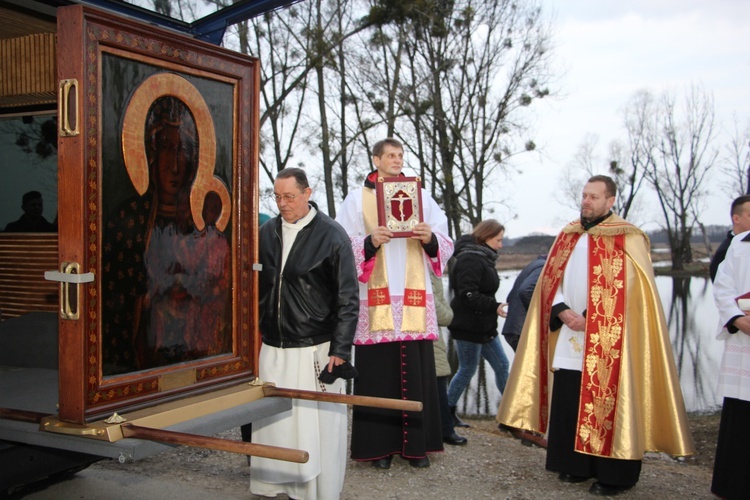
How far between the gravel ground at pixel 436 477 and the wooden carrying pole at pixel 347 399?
57.3 inches

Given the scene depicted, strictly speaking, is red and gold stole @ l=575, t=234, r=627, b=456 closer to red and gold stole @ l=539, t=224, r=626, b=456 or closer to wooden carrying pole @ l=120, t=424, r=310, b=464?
red and gold stole @ l=539, t=224, r=626, b=456

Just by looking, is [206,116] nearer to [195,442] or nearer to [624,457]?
[195,442]

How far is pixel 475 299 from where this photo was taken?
21.2ft

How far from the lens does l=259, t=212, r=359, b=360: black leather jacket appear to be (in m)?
4.16

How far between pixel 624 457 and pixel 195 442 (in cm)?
324

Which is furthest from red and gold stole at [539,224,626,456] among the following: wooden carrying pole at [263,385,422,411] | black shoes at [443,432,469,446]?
wooden carrying pole at [263,385,422,411]

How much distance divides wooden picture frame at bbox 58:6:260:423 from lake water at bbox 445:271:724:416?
248 inches

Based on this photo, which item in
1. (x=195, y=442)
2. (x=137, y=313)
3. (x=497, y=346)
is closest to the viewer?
(x=195, y=442)

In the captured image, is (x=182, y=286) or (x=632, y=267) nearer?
(x=182, y=286)

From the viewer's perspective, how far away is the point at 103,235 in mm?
2879

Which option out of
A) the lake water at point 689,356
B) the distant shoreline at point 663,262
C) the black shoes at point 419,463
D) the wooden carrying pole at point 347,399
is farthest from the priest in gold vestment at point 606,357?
the distant shoreline at point 663,262

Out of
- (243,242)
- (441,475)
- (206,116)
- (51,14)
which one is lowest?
(441,475)

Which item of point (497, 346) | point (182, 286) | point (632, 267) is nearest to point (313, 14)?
point (497, 346)

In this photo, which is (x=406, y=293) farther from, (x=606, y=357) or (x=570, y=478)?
(x=570, y=478)
